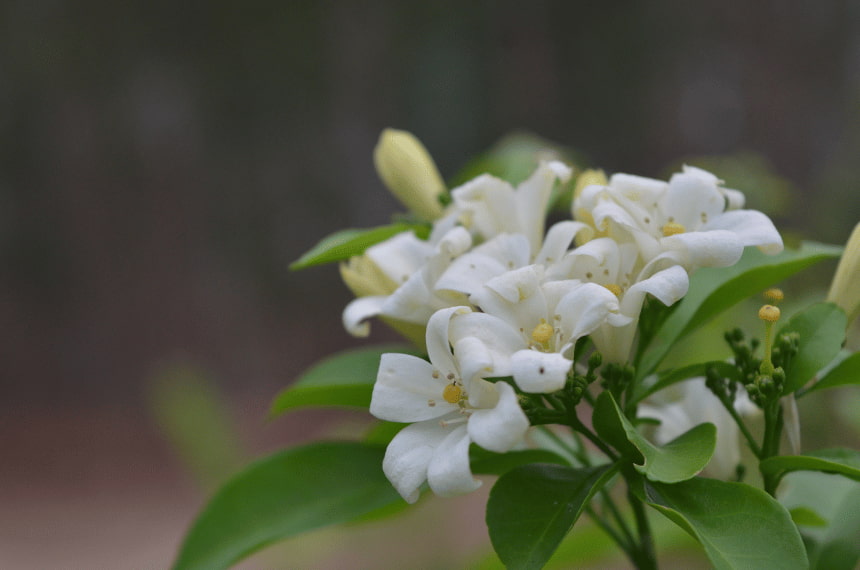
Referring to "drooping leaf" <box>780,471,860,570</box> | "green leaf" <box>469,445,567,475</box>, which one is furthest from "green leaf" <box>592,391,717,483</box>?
"drooping leaf" <box>780,471,860,570</box>

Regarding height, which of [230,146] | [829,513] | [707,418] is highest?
[230,146]

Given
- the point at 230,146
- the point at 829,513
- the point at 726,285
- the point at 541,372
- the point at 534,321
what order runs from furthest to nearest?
the point at 230,146 < the point at 829,513 < the point at 726,285 < the point at 534,321 < the point at 541,372

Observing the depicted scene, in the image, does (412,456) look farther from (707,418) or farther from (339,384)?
(707,418)

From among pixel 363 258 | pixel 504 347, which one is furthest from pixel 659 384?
pixel 363 258

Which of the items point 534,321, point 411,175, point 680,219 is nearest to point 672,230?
point 680,219

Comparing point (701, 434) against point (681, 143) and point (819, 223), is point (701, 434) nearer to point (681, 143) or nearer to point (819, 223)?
point (819, 223)

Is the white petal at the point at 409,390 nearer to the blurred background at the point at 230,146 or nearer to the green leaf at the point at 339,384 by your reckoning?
the green leaf at the point at 339,384

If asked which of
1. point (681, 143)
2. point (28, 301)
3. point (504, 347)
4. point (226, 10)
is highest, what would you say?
point (226, 10)

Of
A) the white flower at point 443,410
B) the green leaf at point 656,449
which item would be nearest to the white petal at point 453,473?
the white flower at point 443,410
